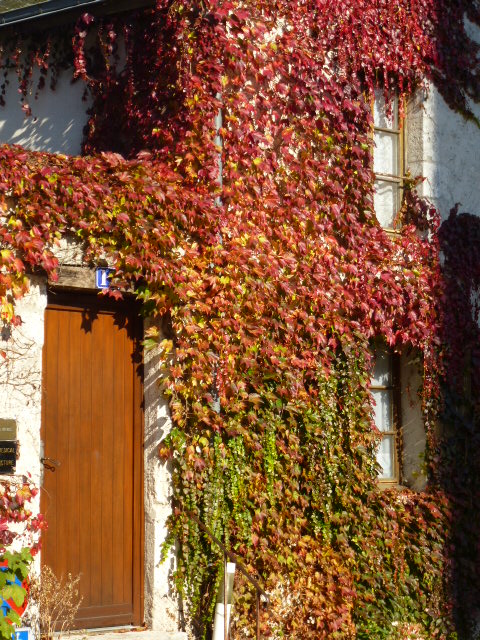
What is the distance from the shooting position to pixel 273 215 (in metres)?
8.59

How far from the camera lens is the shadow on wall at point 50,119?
31.6 ft

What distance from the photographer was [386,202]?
984cm

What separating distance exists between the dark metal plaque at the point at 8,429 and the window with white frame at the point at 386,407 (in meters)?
3.71

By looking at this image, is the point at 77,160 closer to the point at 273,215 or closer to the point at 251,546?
the point at 273,215

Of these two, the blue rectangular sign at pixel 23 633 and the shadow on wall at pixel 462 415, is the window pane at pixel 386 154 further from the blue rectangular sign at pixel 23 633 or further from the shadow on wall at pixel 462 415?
the blue rectangular sign at pixel 23 633

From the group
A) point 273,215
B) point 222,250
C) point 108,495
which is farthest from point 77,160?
point 108,495

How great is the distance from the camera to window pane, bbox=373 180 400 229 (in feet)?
32.1

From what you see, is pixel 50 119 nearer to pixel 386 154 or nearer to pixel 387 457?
pixel 386 154

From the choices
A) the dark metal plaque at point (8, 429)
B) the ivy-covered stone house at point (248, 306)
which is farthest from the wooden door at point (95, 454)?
the dark metal plaque at point (8, 429)

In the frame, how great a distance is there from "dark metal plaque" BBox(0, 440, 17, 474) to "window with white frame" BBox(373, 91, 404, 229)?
172 inches

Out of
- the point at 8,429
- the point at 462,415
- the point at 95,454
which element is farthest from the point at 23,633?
the point at 462,415

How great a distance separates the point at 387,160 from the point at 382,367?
198cm

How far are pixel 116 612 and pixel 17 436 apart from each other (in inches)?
64.5

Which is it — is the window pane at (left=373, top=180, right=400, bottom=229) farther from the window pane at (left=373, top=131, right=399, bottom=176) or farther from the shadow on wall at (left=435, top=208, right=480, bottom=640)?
the shadow on wall at (left=435, top=208, right=480, bottom=640)
